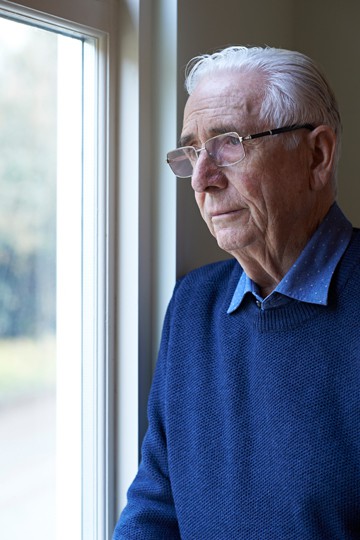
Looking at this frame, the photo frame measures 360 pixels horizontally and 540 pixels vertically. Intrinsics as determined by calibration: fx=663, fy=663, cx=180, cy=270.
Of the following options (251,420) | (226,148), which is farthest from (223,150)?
(251,420)

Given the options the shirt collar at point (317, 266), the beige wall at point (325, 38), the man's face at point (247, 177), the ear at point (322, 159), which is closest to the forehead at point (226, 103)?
the man's face at point (247, 177)

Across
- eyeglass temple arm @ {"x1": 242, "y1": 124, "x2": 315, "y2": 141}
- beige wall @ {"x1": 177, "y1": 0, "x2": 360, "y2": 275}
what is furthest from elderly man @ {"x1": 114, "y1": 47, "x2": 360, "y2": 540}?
beige wall @ {"x1": 177, "y1": 0, "x2": 360, "y2": 275}

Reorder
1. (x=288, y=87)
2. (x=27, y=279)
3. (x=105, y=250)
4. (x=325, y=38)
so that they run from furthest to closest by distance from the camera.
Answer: (x=325, y=38) → (x=105, y=250) → (x=27, y=279) → (x=288, y=87)

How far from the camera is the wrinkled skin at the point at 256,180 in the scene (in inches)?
50.5

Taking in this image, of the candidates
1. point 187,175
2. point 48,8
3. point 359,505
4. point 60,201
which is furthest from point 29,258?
point 359,505

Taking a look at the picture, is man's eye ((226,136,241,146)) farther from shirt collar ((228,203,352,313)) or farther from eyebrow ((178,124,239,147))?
shirt collar ((228,203,352,313))

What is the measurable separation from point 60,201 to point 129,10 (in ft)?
1.57

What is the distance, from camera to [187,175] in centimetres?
146

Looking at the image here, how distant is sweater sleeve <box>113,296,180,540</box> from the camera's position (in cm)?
145

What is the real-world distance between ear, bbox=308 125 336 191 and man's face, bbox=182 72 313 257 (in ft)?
0.06

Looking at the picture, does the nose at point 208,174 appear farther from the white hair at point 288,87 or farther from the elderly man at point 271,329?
the white hair at point 288,87

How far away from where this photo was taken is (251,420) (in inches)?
52.5

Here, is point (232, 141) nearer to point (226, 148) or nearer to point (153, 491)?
point (226, 148)

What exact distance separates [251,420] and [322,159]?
0.54 meters
